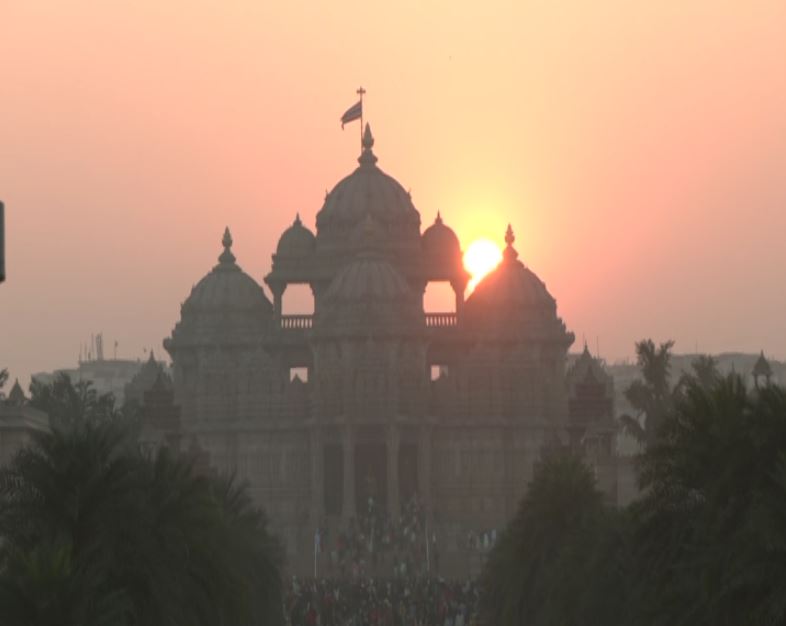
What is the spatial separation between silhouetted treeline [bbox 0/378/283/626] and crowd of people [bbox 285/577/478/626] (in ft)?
141

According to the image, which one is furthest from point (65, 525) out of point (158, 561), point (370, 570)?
point (370, 570)

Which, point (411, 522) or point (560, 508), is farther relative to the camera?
point (411, 522)

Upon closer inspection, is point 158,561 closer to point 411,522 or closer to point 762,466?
point 762,466

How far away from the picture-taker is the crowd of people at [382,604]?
11969cm

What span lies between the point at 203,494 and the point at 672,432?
46.9 ft

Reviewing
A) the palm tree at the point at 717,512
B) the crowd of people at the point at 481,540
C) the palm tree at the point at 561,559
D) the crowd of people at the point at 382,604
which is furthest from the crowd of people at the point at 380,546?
the palm tree at the point at 717,512

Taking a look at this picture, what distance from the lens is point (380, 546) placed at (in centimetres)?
18350

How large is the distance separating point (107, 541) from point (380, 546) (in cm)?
11840

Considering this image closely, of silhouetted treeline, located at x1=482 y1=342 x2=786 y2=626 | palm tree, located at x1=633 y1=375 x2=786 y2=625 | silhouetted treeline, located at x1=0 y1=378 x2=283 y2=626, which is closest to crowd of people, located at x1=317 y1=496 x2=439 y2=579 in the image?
silhouetted treeline, located at x1=482 y1=342 x2=786 y2=626

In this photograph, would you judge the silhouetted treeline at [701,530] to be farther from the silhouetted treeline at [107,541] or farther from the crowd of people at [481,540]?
the crowd of people at [481,540]

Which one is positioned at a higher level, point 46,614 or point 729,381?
point 729,381

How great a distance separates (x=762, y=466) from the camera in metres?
62.4

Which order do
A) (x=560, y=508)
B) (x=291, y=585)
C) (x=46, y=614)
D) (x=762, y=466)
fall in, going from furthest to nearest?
(x=291, y=585) → (x=560, y=508) → (x=762, y=466) → (x=46, y=614)

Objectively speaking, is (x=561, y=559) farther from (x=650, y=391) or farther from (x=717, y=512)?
(x=650, y=391)
